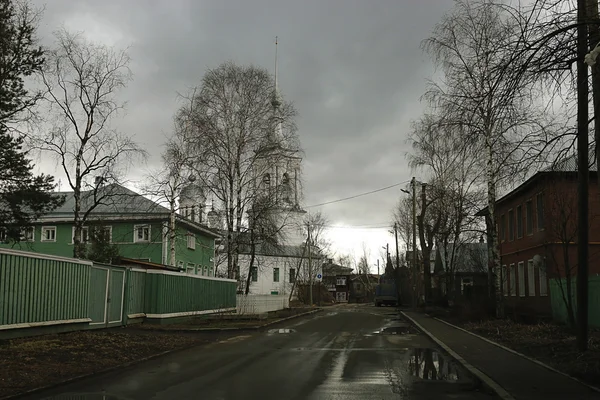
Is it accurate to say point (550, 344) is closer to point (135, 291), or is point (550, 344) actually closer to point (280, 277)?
point (135, 291)

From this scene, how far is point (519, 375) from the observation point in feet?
34.7

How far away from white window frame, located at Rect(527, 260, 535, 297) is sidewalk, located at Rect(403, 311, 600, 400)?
55.8 ft

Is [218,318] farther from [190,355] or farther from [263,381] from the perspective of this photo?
[263,381]

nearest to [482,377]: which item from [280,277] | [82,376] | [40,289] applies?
[82,376]

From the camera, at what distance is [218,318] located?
2678 centimetres

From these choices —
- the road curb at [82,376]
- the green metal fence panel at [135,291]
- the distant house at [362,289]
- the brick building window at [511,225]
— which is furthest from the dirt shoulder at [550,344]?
the distant house at [362,289]

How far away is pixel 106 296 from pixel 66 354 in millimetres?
6425

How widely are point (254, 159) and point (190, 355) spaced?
18591mm

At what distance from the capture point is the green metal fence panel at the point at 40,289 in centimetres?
1350

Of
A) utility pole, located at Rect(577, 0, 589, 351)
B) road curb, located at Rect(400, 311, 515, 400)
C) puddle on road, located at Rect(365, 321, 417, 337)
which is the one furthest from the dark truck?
utility pole, located at Rect(577, 0, 589, 351)

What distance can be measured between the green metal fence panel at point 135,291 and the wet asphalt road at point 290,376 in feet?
17.1

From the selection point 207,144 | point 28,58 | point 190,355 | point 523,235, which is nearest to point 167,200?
point 207,144

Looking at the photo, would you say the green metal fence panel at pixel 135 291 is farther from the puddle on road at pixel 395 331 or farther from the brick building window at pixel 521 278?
the brick building window at pixel 521 278

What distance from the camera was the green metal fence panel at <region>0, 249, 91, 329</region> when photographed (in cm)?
1350
